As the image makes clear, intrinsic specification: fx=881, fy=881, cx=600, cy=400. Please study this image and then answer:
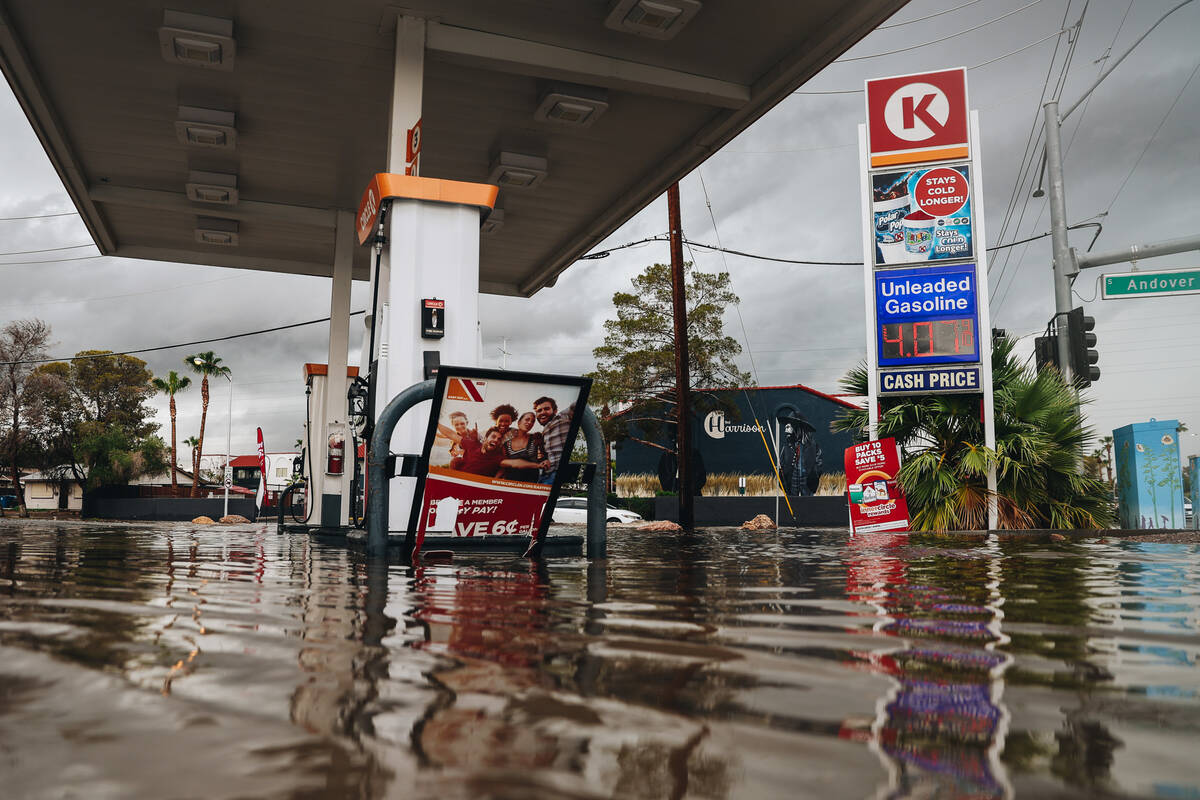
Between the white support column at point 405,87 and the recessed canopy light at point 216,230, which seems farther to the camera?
the recessed canopy light at point 216,230

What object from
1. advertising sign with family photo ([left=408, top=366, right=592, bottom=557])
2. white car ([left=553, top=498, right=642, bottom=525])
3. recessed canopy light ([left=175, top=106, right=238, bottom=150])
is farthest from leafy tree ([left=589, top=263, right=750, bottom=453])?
advertising sign with family photo ([left=408, top=366, right=592, bottom=557])

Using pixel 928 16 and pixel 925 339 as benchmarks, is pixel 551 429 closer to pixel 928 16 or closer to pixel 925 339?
pixel 925 339

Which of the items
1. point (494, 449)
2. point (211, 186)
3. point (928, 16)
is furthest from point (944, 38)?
point (494, 449)

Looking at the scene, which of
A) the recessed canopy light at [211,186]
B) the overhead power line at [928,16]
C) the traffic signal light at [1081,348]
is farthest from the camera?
the overhead power line at [928,16]

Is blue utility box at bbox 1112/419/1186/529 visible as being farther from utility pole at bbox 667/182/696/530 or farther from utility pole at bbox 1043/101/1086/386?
utility pole at bbox 667/182/696/530

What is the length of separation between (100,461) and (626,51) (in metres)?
43.8

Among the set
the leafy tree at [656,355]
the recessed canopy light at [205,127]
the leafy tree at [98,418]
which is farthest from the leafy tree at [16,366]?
the recessed canopy light at [205,127]

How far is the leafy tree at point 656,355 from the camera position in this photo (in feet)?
108

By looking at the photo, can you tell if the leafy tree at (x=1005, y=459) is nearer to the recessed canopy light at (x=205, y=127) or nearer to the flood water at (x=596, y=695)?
the flood water at (x=596, y=695)

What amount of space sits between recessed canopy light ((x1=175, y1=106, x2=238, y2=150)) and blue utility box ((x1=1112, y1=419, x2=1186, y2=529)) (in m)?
13.4

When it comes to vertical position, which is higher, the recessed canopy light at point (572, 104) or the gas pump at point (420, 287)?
the recessed canopy light at point (572, 104)

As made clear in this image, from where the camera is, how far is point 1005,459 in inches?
477

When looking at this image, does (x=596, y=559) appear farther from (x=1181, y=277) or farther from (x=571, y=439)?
(x=1181, y=277)

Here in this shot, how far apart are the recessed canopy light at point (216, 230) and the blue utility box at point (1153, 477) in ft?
48.2
